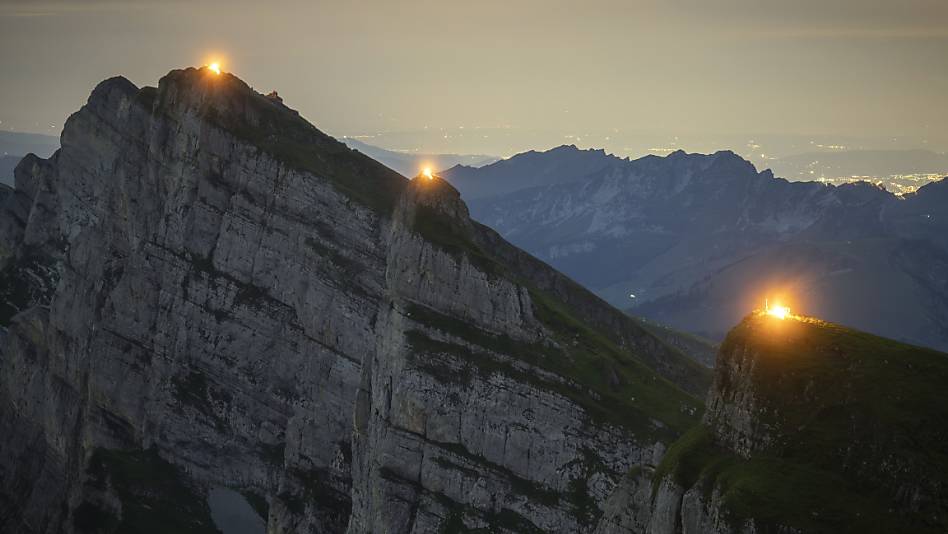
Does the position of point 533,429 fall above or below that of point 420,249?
below

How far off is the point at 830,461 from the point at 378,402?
349 ft

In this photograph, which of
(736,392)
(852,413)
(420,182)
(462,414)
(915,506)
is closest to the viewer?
(915,506)

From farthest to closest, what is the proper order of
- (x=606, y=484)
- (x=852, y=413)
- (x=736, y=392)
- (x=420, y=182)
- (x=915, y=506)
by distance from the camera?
(x=420, y=182) → (x=606, y=484) → (x=736, y=392) → (x=852, y=413) → (x=915, y=506)

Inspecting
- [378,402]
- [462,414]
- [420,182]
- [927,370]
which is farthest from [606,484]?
[927,370]

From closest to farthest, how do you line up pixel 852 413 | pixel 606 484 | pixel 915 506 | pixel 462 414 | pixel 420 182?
pixel 915 506 → pixel 852 413 → pixel 606 484 → pixel 462 414 → pixel 420 182

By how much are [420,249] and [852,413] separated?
353ft

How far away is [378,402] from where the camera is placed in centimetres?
17762

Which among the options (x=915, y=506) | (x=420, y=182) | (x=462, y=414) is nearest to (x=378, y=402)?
(x=462, y=414)

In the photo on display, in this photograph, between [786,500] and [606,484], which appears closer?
[786,500]

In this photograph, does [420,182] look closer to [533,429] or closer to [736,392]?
[533,429]

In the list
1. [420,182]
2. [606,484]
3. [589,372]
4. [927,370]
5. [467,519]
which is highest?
[420,182]

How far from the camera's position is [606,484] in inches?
6280

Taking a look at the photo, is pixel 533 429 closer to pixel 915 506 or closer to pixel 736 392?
pixel 736 392

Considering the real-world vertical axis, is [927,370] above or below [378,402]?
above
